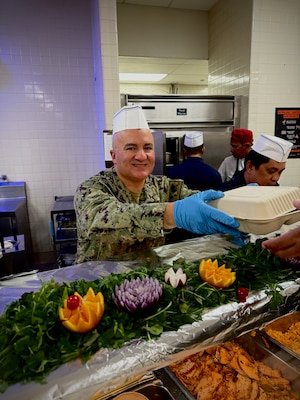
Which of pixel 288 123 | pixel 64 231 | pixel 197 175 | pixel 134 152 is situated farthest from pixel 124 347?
pixel 288 123

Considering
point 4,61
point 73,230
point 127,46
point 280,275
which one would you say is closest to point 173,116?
point 127,46

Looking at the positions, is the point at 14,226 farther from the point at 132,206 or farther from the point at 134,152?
the point at 132,206

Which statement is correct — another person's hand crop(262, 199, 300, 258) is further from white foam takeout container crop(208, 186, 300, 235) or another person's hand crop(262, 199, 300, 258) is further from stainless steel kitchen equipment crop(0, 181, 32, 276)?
stainless steel kitchen equipment crop(0, 181, 32, 276)

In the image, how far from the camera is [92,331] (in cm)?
81

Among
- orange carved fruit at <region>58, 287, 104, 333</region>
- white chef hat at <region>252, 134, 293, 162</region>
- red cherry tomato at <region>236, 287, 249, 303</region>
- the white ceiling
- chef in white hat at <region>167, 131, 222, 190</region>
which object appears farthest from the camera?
the white ceiling

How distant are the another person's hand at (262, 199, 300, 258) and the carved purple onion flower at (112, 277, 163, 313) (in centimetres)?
61

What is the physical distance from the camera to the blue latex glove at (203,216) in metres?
1.10

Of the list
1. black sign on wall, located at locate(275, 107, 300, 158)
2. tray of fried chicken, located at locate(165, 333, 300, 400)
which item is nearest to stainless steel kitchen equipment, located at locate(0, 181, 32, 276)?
tray of fried chicken, located at locate(165, 333, 300, 400)

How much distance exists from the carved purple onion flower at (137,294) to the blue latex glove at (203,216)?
0.33 metres

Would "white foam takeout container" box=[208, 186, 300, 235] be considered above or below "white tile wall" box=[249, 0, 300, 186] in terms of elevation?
below

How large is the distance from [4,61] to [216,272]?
4.01 meters

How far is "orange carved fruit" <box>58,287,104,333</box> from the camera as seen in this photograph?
79 centimetres

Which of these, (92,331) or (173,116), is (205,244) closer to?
(92,331)

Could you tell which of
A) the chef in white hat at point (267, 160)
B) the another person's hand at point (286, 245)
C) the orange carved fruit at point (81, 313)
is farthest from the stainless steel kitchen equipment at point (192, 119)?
the orange carved fruit at point (81, 313)
